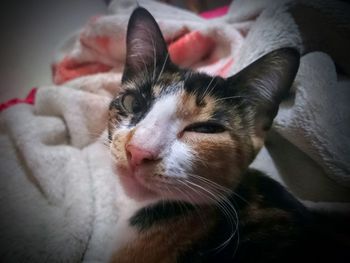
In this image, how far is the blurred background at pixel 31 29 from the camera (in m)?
0.58

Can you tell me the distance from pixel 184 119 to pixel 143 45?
0.22 metres

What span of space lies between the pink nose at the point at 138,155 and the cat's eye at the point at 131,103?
0.47ft

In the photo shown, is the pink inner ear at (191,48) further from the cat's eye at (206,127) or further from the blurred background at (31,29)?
the cat's eye at (206,127)

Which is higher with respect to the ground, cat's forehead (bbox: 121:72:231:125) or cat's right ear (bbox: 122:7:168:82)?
cat's right ear (bbox: 122:7:168:82)

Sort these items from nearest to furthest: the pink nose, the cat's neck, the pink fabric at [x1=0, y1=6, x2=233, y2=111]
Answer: the pink nose
the cat's neck
the pink fabric at [x1=0, y1=6, x2=233, y2=111]

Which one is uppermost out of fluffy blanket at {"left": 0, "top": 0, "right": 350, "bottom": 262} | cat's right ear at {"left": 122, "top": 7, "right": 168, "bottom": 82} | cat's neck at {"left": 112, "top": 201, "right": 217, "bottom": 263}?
cat's right ear at {"left": 122, "top": 7, "right": 168, "bottom": 82}

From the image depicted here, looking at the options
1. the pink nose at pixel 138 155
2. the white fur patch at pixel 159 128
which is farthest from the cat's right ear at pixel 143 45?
the pink nose at pixel 138 155

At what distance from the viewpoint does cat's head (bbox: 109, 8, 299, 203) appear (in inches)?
21.5

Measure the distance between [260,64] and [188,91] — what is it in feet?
0.50

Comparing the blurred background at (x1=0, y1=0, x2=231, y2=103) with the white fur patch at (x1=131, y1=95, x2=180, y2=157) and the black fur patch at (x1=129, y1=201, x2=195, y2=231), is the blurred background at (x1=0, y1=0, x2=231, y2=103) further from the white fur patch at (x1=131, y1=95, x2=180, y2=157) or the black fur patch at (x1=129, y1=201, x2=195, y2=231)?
the black fur patch at (x1=129, y1=201, x2=195, y2=231)

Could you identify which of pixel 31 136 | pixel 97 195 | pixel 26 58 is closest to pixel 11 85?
pixel 26 58

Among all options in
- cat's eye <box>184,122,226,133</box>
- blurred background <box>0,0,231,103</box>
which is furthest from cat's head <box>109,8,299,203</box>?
blurred background <box>0,0,231,103</box>

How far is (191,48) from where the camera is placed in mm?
1003

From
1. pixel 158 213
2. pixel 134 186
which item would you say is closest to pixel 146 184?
pixel 134 186
